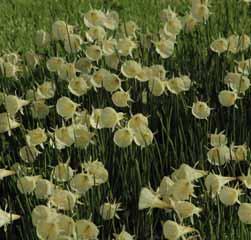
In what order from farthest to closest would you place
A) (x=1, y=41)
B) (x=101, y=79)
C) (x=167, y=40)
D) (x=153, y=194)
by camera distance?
(x=1, y=41)
(x=167, y=40)
(x=101, y=79)
(x=153, y=194)

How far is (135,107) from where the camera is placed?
12.9 ft

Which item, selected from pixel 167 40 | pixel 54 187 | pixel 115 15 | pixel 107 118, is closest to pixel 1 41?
pixel 115 15

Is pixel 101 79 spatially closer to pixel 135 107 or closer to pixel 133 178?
pixel 135 107

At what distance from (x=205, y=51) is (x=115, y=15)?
540mm

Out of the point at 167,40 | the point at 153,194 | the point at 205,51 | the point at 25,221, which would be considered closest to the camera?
the point at 153,194

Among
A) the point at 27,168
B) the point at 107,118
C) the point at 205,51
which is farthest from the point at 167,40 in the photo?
the point at 27,168

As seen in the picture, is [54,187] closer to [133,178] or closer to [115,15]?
[133,178]

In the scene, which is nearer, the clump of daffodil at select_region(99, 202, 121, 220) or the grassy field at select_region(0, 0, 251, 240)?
the clump of daffodil at select_region(99, 202, 121, 220)

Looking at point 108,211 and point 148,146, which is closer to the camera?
point 108,211

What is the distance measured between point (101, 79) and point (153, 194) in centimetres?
109

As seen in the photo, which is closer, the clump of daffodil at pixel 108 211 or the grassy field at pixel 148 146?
the clump of daffodil at pixel 108 211

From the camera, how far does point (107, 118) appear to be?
11.2 ft

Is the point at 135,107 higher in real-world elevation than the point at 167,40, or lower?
lower

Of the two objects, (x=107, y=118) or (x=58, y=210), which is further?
(x=107, y=118)
